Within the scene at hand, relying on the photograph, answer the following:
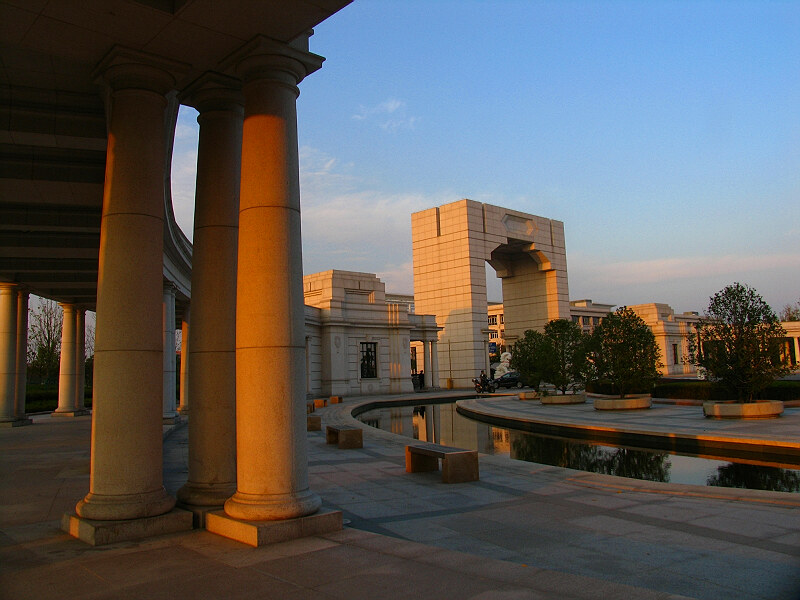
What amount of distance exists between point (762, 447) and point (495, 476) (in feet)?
22.7

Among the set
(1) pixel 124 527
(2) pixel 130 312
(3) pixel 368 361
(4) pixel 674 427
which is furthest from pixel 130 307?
(3) pixel 368 361

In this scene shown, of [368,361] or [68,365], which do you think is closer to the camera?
[68,365]

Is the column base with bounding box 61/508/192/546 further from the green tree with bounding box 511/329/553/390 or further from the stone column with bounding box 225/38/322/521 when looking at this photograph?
the green tree with bounding box 511/329/553/390

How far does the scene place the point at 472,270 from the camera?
53.1 m

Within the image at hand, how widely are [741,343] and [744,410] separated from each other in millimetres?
2301

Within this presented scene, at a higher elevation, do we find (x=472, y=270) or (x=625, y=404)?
(x=472, y=270)

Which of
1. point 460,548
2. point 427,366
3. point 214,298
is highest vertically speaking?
point 214,298

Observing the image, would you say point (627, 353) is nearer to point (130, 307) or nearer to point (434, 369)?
point (130, 307)

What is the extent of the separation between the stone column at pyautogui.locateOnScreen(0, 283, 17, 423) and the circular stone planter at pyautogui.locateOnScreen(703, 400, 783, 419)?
1007 inches

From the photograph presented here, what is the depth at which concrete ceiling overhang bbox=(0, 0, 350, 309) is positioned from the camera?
6344mm

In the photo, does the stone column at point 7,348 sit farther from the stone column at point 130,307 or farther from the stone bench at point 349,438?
the stone column at point 130,307

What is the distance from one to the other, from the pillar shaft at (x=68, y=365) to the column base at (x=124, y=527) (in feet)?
77.7

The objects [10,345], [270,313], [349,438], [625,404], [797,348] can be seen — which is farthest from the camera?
[797,348]

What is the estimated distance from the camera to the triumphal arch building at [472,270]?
174ft
